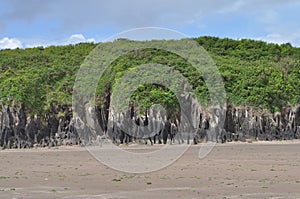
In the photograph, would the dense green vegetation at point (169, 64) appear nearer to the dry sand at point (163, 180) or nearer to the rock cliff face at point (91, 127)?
the rock cliff face at point (91, 127)

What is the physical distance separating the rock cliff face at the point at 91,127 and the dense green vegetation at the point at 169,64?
127 cm

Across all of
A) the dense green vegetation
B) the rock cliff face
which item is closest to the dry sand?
the rock cliff face

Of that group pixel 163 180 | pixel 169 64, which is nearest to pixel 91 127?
pixel 169 64

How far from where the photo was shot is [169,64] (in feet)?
145

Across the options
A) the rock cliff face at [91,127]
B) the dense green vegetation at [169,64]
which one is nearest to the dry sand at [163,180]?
the rock cliff face at [91,127]

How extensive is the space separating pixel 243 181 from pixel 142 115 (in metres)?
20.5

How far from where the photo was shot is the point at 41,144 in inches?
1283

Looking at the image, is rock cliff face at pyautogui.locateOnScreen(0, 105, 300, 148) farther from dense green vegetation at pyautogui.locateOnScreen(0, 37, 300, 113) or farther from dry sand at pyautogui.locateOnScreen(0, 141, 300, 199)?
dry sand at pyautogui.locateOnScreen(0, 141, 300, 199)

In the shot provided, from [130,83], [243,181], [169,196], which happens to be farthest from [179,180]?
[130,83]

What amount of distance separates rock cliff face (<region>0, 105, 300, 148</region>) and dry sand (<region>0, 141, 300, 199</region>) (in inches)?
458

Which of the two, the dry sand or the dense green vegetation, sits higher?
the dense green vegetation

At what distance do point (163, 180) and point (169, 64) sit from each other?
97.4 feet

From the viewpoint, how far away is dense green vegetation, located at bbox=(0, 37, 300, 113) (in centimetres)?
3769

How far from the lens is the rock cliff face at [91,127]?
32.9 meters
